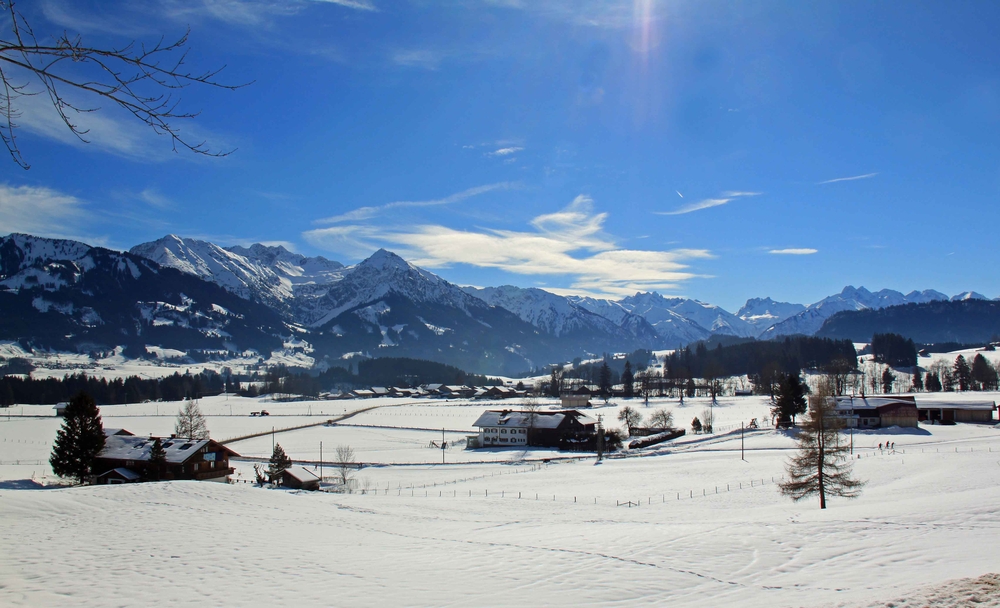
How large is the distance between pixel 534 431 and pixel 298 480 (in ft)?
125

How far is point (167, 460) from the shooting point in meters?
45.2

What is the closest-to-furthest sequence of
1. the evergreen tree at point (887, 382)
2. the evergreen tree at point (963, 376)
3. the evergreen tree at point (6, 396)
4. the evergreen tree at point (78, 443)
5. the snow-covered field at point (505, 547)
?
the snow-covered field at point (505, 547)
the evergreen tree at point (78, 443)
the evergreen tree at point (6, 396)
the evergreen tree at point (963, 376)
the evergreen tree at point (887, 382)

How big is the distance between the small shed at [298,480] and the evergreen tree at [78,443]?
15.4 meters

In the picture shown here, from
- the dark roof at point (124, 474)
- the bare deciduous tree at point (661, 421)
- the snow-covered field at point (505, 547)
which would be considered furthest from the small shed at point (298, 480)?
the bare deciduous tree at point (661, 421)

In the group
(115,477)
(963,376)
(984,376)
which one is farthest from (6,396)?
(984,376)

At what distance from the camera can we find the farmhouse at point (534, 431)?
71.3 m

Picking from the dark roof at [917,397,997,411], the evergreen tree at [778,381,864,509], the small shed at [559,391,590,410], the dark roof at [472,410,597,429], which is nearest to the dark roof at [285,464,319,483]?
the evergreen tree at [778,381,864,509]

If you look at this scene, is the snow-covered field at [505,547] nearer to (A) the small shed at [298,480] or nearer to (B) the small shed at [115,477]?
(A) the small shed at [298,480]

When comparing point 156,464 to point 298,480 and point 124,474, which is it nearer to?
point 124,474

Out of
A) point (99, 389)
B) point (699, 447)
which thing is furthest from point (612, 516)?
point (99, 389)

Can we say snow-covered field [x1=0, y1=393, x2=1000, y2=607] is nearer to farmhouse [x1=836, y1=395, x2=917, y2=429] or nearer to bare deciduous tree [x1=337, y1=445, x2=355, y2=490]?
bare deciduous tree [x1=337, y1=445, x2=355, y2=490]

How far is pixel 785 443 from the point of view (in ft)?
183

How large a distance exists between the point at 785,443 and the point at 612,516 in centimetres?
3820

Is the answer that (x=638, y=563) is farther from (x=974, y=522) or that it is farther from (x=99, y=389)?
(x=99, y=389)
